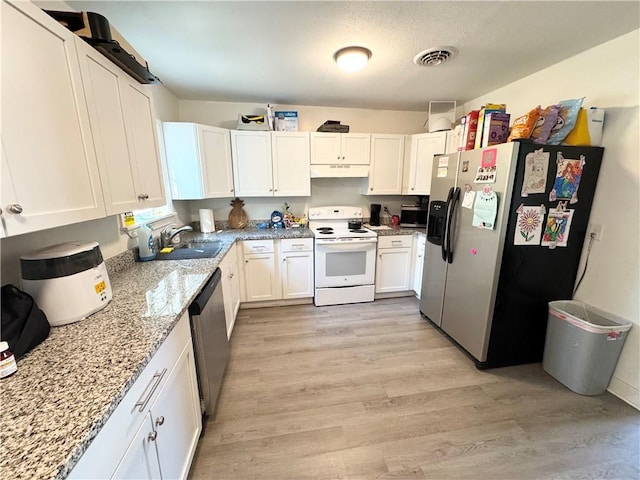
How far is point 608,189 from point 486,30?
139cm

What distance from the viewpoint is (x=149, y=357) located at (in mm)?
905

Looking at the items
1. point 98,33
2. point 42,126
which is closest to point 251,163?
point 98,33

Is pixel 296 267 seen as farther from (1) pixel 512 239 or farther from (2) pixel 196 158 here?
(1) pixel 512 239

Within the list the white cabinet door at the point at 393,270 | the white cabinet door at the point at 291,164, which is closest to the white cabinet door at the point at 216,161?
the white cabinet door at the point at 291,164

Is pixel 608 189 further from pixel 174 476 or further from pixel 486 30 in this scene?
pixel 174 476

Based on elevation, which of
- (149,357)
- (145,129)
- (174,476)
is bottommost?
(174,476)

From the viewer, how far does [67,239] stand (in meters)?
1.36

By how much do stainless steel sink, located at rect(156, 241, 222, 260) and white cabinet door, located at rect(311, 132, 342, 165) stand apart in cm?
153

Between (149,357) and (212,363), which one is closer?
(149,357)

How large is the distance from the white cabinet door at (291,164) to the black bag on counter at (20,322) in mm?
2386

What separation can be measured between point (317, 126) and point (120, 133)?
2392 millimetres

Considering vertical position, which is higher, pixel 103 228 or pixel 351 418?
pixel 103 228

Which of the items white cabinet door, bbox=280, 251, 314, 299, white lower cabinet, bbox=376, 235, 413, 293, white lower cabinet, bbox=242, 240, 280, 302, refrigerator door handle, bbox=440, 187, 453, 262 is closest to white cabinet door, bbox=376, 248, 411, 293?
white lower cabinet, bbox=376, 235, 413, 293

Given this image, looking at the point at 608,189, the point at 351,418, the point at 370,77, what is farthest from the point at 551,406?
the point at 370,77
